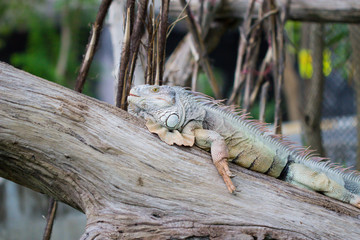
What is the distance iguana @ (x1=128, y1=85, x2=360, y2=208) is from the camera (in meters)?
2.38

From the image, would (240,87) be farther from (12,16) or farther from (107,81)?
(107,81)

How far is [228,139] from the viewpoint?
8.51 feet

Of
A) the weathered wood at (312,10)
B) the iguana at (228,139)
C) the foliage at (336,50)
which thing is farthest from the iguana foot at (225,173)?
the foliage at (336,50)

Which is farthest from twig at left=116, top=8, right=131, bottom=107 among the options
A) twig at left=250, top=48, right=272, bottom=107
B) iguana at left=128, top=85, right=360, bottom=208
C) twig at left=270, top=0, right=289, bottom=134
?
twig at left=250, top=48, right=272, bottom=107

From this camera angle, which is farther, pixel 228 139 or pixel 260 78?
pixel 260 78

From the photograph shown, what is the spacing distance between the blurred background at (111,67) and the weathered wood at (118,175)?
2.88 ft

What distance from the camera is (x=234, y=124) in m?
2.66

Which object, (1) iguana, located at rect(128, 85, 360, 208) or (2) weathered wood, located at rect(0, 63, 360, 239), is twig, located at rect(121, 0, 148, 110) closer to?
(1) iguana, located at rect(128, 85, 360, 208)

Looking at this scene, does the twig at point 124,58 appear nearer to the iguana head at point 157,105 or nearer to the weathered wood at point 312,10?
the iguana head at point 157,105

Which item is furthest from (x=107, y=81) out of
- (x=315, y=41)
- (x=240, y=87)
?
(x=240, y=87)

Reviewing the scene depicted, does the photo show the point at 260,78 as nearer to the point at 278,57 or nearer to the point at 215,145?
the point at 278,57

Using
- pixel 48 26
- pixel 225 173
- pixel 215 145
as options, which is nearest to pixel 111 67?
pixel 48 26

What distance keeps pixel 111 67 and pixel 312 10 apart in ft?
24.9

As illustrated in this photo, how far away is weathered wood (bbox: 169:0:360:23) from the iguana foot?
2.57 meters
